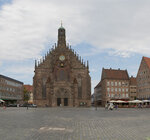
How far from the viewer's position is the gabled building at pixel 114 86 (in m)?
81.9

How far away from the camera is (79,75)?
73.9 meters

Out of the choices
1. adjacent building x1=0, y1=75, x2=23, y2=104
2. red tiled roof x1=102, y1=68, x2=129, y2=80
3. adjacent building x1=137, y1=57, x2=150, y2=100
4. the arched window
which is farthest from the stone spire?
adjacent building x1=137, y1=57, x2=150, y2=100

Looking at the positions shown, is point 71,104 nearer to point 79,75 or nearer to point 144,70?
point 79,75

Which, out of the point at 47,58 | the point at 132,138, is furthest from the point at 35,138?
the point at 47,58

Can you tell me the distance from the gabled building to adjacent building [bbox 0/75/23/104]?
37412 millimetres

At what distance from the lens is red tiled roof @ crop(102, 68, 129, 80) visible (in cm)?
8371

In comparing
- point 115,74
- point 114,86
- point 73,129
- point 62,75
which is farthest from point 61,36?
point 73,129

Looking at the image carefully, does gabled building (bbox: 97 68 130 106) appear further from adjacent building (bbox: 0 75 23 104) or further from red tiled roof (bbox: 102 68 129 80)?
adjacent building (bbox: 0 75 23 104)

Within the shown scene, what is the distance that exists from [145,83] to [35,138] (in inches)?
2744

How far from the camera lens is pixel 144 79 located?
74688mm

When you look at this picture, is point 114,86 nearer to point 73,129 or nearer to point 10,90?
point 10,90

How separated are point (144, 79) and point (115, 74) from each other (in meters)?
13.3

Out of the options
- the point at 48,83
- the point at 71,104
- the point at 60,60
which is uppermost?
the point at 60,60

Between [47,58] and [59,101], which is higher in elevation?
[47,58]
